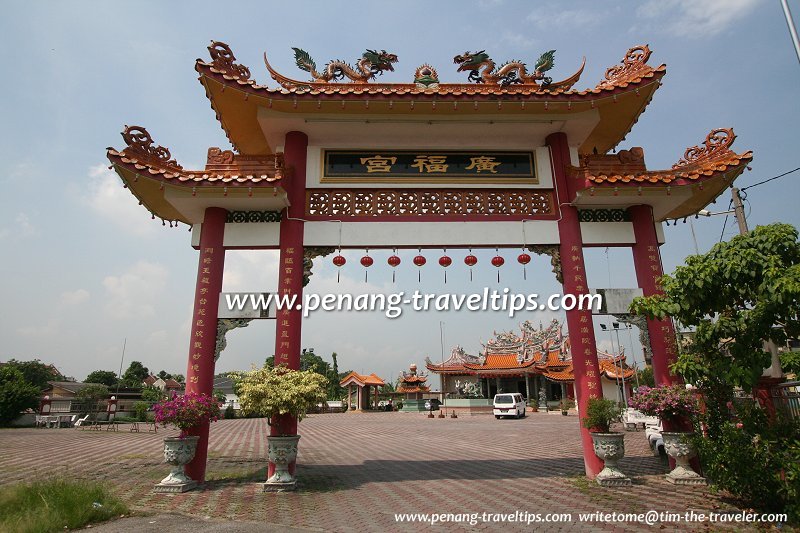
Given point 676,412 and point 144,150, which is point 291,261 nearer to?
point 144,150

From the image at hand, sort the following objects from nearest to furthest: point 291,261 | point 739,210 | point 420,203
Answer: point 291,261
point 420,203
point 739,210

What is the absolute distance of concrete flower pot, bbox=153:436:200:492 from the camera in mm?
6980

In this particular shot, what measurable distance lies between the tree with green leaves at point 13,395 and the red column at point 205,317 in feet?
83.0

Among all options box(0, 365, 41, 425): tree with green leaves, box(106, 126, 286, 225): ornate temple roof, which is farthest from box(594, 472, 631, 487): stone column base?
box(0, 365, 41, 425): tree with green leaves

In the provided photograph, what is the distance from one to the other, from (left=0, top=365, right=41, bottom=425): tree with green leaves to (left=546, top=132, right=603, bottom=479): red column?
29983mm

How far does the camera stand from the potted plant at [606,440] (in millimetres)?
7047

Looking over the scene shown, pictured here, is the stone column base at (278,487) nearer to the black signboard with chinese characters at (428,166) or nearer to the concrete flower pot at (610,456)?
the concrete flower pot at (610,456)

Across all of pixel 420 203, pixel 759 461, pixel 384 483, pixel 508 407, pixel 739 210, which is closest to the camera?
pixel 759 461

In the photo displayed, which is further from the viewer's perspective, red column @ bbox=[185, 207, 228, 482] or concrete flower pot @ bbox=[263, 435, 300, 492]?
red column @ bbox=[185, 207, 228, 482]

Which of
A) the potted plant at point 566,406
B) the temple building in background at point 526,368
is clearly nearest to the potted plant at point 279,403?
the potted plant at point 566,406

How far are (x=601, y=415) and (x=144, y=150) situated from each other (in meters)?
8.69

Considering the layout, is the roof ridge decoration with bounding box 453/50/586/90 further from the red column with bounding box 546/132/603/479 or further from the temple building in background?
the temple building in background

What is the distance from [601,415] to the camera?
7.21 m

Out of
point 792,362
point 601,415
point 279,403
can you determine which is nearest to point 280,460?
point 279,403
